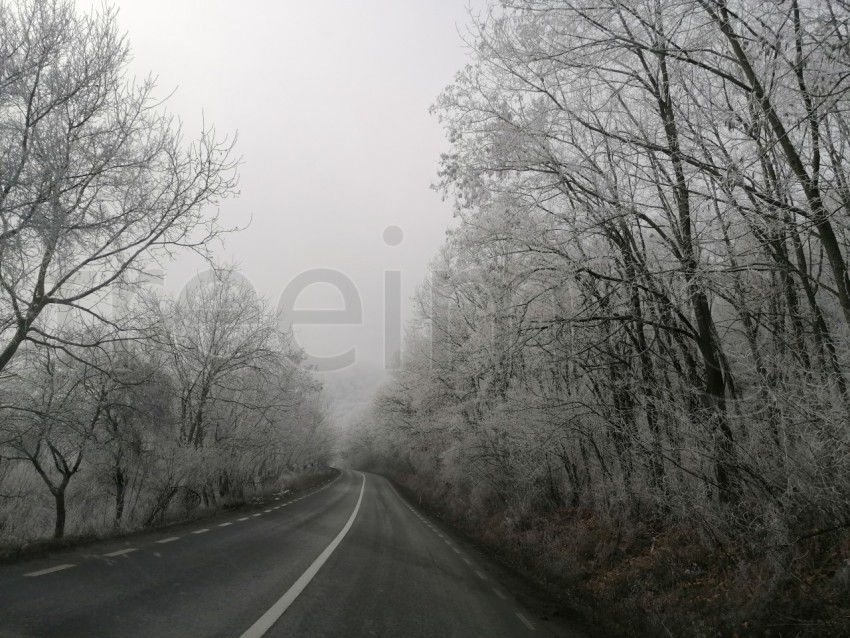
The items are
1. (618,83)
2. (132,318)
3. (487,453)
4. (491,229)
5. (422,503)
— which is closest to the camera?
(618,83)

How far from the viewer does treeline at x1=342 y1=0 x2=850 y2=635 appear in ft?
17.0

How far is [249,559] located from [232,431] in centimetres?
1612

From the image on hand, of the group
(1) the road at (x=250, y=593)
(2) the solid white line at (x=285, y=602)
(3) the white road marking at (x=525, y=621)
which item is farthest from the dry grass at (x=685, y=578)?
(2) the solid white line at (x=285, y=602)

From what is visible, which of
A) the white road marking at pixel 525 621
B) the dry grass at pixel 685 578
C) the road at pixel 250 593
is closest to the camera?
the road at pixel 250 593

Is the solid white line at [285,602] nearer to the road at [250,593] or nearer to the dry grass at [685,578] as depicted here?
the road at [250,593]

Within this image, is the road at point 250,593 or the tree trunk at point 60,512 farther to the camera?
the tree trunk at point 60,512

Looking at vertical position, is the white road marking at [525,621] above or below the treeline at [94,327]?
below

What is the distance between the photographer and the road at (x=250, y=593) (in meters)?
4.35

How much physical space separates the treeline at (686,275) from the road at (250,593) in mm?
2274

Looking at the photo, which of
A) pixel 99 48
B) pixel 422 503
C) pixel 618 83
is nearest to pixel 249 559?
pixel 99 48

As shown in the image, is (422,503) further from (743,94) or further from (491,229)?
(743,94)

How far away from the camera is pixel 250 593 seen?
18.6ft

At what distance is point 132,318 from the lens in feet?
32.9

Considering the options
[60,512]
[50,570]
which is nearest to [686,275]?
[50,570]
